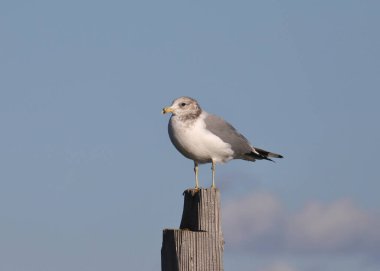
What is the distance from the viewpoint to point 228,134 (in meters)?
14.0

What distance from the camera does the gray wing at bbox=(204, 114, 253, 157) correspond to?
13720mm

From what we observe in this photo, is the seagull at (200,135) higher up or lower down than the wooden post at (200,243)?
higher up

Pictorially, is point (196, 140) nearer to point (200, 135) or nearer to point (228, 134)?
point (200, 135)

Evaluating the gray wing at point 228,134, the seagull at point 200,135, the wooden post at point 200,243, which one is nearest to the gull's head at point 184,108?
the seagull at point 200,135

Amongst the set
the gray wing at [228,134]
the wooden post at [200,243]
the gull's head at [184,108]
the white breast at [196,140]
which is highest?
the gull's head at [184,108]

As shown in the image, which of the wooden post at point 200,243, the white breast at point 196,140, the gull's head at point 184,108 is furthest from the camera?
the gull's head at point 184,108

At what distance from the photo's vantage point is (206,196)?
7.60 meters

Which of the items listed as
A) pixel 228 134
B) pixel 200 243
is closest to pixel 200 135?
pixel 228 134

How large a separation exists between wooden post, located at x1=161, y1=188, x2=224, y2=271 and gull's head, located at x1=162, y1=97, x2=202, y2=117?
20.2 feet

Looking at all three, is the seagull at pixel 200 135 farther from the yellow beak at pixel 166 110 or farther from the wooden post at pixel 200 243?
the wooden post at pixel 200 243

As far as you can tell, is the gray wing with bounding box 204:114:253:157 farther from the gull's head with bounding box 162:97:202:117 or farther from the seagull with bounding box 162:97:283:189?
the gull's head with bounding box 162:97:202:117

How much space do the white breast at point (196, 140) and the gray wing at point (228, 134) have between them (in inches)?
3.8

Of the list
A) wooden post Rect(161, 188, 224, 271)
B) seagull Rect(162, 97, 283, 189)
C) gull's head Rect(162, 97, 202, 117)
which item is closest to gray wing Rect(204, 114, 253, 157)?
seagull Rect(162, 97, 283, 189)

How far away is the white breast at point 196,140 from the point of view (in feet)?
43.5
